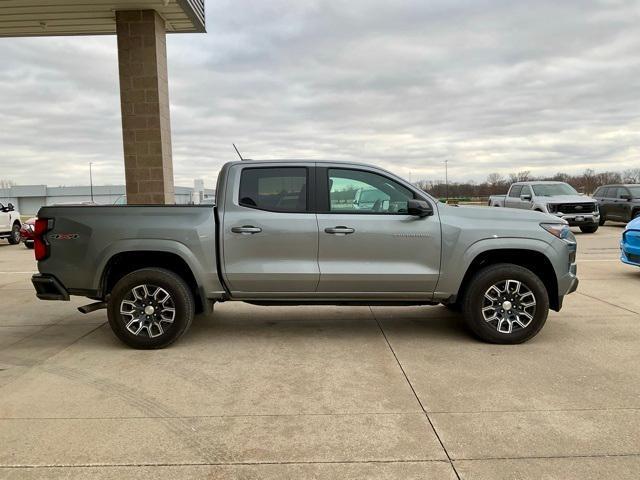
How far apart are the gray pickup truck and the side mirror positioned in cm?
2

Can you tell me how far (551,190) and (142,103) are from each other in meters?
15.1

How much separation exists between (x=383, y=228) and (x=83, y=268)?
313 cm

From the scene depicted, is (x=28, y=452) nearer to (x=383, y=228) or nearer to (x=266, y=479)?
(x=266, y=479)

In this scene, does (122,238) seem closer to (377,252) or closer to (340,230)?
(340,230)

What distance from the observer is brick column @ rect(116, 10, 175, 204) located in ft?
38.4

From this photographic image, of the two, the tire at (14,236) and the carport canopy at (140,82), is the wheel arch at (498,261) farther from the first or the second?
the tire at (14,236)

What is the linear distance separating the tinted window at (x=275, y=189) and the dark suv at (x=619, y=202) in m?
19.1

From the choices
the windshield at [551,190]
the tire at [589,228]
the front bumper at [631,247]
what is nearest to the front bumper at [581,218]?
the tire at [589,228]

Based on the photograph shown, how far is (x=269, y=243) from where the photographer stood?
523 centimetres

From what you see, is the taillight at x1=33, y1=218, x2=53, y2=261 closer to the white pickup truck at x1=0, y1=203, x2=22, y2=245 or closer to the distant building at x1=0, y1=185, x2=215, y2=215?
the white pickup truck at x1=0, y1=203, x2=22, y2=245

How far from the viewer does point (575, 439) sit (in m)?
3.28

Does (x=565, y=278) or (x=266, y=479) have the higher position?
(x=565, y=278)

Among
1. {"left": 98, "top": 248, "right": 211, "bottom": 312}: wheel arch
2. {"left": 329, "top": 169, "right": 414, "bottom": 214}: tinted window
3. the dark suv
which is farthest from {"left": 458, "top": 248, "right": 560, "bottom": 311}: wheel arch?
the dark suv

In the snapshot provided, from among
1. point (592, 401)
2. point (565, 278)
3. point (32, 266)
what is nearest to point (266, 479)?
point (592, 401)
